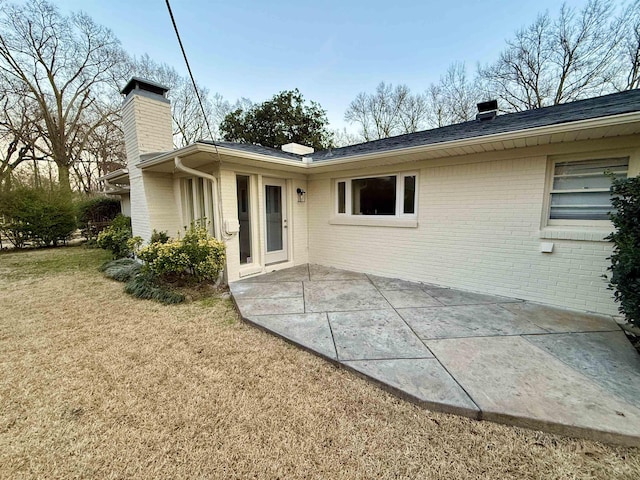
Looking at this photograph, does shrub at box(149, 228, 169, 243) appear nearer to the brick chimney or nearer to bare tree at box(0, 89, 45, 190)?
the brick chimney

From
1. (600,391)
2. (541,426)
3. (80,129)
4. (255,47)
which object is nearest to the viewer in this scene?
(541,426)

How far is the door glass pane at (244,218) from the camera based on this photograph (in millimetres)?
5977

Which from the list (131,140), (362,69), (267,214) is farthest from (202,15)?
(362,69)

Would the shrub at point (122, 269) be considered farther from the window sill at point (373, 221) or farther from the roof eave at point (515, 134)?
the roof eave at point (515, 134)

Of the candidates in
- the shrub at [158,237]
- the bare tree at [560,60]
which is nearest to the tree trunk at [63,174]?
the shrub at [158,237]

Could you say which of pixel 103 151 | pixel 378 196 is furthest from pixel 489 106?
pixel 103 151

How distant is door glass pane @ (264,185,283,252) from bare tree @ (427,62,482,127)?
13362 mm

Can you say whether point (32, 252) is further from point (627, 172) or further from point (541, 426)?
point (627, 172)

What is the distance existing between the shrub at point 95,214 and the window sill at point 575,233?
1560cm

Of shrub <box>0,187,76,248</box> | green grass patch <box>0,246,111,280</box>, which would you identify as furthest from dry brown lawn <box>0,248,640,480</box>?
shrub <box>0,187,76,248</box>

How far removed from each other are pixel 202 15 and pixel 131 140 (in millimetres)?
4176

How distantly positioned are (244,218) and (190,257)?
1684 mm

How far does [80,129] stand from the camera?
16.3m

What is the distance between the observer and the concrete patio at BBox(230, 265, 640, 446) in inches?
80.0
